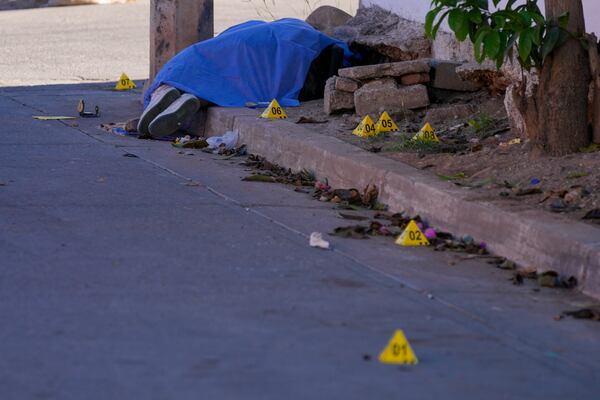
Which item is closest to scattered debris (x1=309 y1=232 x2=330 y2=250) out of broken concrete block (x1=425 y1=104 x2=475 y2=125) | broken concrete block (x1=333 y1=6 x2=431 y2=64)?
broken concrete block (x1=425 y1=104 x2=475 y2=125)

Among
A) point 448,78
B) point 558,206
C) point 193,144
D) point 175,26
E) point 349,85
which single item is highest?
point 175,26

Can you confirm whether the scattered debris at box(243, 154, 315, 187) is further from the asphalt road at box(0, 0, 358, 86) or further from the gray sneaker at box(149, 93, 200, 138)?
the asphalt road at box(0, 0, 358, 86)

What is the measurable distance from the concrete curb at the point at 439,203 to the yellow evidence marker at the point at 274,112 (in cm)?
15

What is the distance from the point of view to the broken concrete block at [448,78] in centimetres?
919

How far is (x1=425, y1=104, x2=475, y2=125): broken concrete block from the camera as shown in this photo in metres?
8.73

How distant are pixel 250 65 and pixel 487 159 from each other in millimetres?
3725

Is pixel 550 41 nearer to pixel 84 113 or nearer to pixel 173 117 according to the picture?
pixel 173 117

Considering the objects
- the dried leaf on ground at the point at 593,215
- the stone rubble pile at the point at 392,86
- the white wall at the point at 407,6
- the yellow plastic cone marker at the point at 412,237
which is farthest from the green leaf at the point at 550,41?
the white wall at the point at 407,6

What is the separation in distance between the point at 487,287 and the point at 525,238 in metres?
0.46

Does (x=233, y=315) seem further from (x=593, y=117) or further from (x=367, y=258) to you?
(x=593, y=117)

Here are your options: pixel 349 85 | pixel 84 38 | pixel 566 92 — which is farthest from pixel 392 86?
pixel 84 38

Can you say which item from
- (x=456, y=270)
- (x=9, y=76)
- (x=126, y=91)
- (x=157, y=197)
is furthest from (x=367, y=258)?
(x=9, y=76)

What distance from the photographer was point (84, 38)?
17.8 meters

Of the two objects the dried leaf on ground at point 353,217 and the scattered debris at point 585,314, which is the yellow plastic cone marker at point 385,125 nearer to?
the dried leaf on ground at point 353,217
